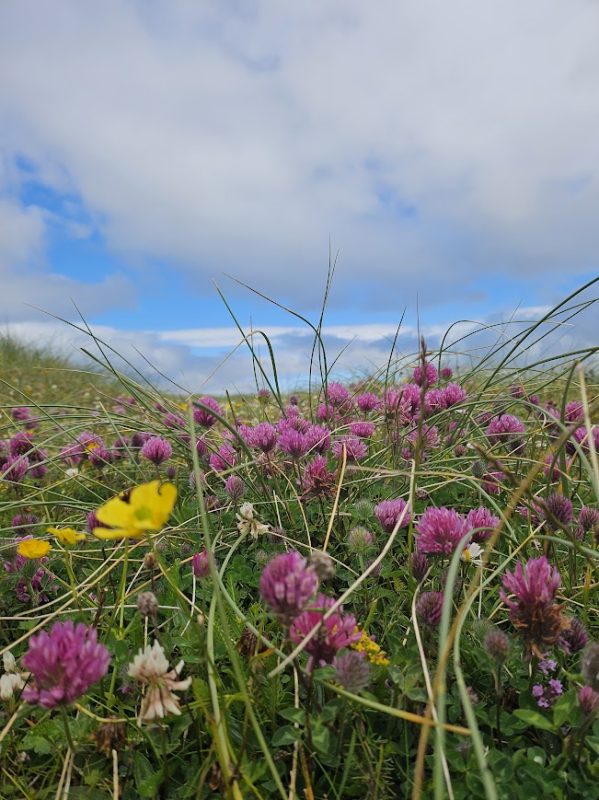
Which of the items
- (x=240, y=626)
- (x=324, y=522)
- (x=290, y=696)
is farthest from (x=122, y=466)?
(x=290, y=696)

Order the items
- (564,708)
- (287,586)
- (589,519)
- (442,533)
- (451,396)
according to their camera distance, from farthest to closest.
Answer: (451,396), (589,519), (442,533), (564,708), (287,586)

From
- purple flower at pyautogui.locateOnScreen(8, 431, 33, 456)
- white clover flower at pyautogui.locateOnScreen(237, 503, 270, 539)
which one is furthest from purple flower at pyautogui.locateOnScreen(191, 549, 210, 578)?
purple flower at pyautogui.locateOnScreen(8, 431, 33, 456)

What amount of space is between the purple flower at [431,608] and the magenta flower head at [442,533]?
0.10 meters

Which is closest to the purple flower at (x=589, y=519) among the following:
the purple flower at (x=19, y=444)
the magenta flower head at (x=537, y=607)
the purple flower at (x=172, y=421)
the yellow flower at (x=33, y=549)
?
the magenta flower head at (x=537, y=607)

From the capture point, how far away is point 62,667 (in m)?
0.97

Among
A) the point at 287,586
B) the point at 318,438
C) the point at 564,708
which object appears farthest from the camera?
the point at 318,438

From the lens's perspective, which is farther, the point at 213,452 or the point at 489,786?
the point at 213,452

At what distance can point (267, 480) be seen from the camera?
7.99ft

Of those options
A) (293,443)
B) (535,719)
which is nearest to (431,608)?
(535,719)

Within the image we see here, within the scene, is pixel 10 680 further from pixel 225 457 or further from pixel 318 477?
pixel 225 457

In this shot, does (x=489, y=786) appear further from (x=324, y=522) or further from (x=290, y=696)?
(x=324, y=522)

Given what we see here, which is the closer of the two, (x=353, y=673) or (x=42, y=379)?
(x=353, y=673)

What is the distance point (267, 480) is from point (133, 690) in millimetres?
1124

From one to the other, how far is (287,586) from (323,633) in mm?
177
